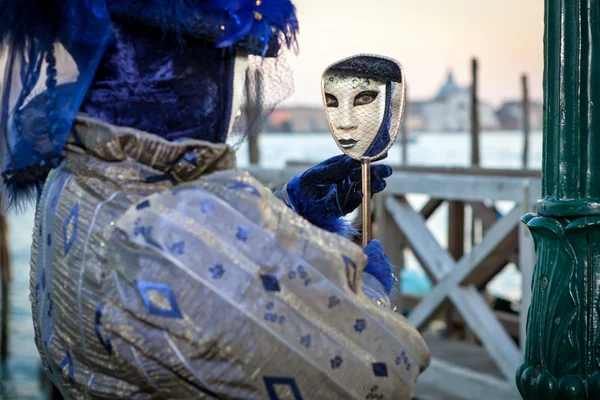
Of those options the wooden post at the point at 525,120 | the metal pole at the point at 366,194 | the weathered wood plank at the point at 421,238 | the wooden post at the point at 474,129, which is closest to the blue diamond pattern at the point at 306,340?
the metal pole at the point at 366,194

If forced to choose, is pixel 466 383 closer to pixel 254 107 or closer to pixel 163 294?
pixel 254 107

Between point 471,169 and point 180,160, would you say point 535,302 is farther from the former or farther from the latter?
point 471,169

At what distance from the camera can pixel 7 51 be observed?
160cm

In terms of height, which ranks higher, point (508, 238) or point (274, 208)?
point (274, 208)

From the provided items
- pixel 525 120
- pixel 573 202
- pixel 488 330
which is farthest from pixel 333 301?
pixel 525 120

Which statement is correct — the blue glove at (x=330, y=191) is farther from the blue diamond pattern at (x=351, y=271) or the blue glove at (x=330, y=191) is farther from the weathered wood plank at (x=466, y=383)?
the weathered wood plank at (x=466, y=383)

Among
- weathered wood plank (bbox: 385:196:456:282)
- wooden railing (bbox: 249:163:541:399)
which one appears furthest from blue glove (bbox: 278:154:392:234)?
weathered wood plank (bbox: 385:196:456:282)

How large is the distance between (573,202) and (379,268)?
79cm

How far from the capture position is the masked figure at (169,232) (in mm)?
1413

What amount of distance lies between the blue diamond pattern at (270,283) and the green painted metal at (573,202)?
1.17 m

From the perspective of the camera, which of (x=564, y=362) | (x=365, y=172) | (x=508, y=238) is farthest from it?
(x=508, y=238)

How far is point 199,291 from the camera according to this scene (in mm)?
1407

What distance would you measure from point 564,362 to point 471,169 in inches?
211

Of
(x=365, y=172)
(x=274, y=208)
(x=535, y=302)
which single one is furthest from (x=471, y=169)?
(x=274, y=208)
